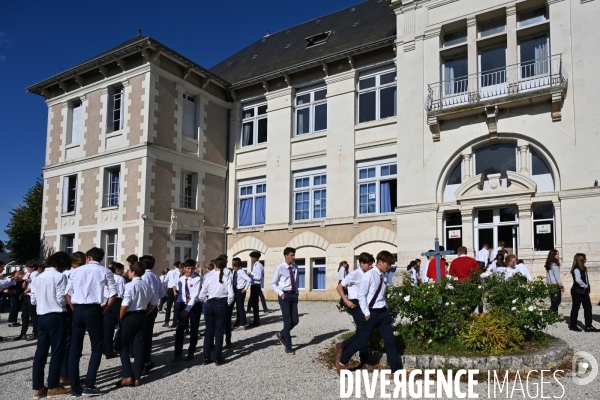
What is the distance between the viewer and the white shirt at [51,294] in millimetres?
6895

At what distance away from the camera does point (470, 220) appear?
17016 millimetres

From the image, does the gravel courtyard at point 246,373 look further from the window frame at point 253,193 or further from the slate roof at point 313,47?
the slate roof at point 313,47

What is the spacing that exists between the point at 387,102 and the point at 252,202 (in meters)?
7.36

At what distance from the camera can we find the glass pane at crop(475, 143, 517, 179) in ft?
55.4

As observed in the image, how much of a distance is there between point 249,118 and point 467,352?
1811 cm

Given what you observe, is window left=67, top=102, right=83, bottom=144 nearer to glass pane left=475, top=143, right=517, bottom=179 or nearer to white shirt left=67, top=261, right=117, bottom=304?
glass pane left=475, top=143, right=517, bottom=179

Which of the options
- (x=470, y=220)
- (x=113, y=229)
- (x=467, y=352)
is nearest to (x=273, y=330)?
(x=467, y=352)

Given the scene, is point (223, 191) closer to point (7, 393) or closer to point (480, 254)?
point (480, 254)

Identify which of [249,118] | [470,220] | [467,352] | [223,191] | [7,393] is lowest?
[7,393]

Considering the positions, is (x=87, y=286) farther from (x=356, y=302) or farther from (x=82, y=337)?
(x=356, y=302)

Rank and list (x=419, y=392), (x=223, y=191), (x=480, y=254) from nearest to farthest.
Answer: (x=419, y=392)
(x=480, y=254)
(x=223, y=191)

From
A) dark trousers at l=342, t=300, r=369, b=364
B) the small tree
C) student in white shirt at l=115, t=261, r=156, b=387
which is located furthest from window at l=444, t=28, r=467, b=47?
the small tree

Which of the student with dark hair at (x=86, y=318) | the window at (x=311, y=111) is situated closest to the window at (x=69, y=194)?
the window at (x=311, y=111)

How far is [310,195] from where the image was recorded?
2167cm
